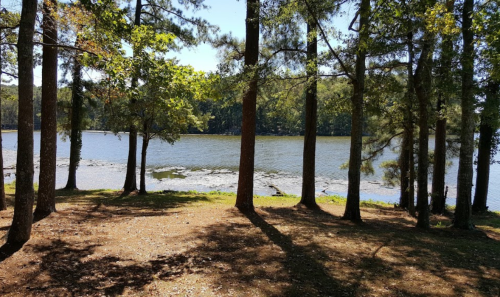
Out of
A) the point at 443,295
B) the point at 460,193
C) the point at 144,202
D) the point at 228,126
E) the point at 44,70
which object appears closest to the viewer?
the point at 443,295

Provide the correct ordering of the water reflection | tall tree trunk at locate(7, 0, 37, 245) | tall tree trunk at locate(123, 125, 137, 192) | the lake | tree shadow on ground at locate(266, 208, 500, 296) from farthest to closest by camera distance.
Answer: the water reflection < the lake < tall tree trunk at locate(123, 125, 137, 192) < tall tree trunk at locate(7, 0, 37, 245) < tree shadow on ground at locate(266, 208, 500, 296)

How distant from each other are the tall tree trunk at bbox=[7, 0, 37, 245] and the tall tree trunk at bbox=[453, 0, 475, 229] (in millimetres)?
7930

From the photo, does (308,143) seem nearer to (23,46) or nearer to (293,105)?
(293,105)

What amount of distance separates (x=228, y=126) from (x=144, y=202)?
87.4 metres

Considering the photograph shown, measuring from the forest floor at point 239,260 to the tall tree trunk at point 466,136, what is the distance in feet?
1.67

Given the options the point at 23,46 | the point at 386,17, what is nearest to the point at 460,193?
the point at 386,17

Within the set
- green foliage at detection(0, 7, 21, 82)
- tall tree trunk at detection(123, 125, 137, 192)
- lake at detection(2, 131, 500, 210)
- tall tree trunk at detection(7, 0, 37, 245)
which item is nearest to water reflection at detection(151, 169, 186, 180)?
lake at detection(2, 131, 500, 210)

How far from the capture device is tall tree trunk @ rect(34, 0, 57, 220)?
6.51 meters

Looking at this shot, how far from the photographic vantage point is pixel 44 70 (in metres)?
6.49

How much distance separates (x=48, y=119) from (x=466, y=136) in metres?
9.25

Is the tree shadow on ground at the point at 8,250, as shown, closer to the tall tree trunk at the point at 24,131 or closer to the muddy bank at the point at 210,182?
the tall tree trunk at the point at 24,131

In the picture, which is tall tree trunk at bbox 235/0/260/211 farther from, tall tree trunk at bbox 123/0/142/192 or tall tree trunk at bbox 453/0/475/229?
tall tree trunk at bbox 123/0/142/192

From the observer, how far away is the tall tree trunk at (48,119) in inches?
256

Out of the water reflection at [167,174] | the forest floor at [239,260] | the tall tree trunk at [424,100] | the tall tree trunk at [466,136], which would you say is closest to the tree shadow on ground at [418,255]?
the forest floor at [239,260]
